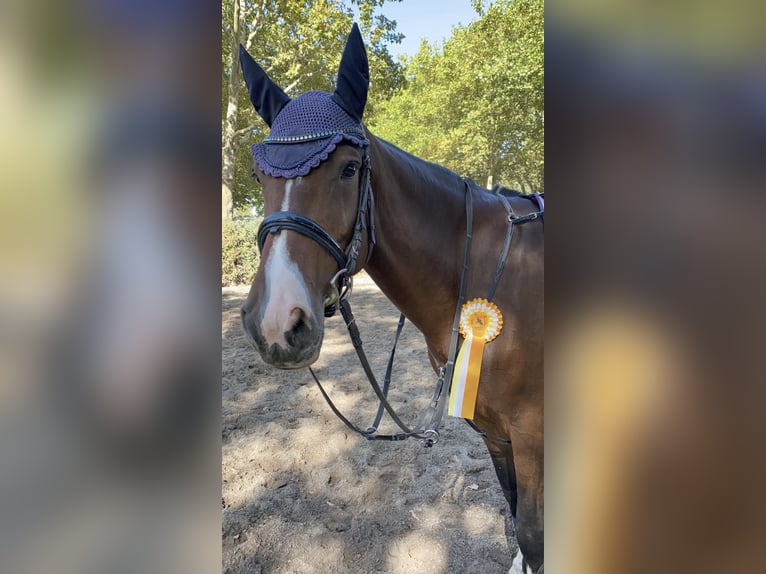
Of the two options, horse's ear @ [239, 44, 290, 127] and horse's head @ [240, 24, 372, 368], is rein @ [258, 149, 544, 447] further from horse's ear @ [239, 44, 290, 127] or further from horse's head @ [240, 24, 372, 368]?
horse's ear @ [239, 44, 290, 127]

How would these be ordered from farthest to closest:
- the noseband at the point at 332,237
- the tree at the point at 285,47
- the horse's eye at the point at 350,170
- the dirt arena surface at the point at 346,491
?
the tree at the point at 285,47 < the dirt arena surface at the point at 346,491 < the horse's eye at the point at 350,170 < the noseband at the point at 332,237

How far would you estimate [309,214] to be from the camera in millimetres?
1433

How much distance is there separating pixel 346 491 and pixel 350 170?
2.62 meters

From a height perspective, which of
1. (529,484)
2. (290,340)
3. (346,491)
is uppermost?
(290,340)

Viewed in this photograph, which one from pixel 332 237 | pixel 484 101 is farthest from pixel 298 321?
pixel 484 101

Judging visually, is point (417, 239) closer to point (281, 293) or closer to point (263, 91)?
point (281, 293)

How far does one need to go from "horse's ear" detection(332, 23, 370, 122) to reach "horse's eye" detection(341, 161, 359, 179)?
0.67 feet

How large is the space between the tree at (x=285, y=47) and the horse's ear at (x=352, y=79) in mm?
9100

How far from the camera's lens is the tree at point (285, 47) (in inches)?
419

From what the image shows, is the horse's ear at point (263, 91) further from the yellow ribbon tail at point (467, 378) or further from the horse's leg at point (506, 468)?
the horse's leg at point (506, 468)
